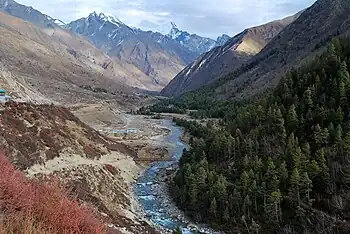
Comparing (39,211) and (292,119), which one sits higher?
(292,119)

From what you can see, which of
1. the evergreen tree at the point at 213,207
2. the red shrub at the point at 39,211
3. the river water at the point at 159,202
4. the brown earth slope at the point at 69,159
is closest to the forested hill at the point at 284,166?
the evergreen tree at the point at 213,207

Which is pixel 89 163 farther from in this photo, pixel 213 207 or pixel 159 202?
pixel 213 207

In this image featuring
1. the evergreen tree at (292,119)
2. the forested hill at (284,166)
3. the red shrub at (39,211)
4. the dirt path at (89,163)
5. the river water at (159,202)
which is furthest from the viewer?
the evergreen tree at (292,119)

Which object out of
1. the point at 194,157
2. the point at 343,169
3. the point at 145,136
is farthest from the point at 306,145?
the point at 145,136

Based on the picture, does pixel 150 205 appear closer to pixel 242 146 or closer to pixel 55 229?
pixel 242 146

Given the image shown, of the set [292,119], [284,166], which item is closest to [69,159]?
[284,166]

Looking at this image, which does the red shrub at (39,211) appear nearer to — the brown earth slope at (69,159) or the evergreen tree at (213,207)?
the brown earth slope at (69,159)
